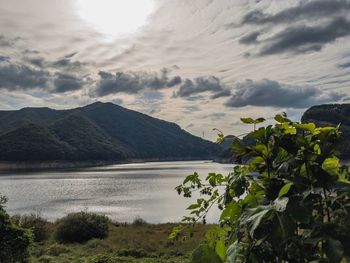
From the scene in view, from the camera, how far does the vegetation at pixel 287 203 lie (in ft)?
3.48

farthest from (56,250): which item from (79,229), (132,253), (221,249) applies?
(221,249)

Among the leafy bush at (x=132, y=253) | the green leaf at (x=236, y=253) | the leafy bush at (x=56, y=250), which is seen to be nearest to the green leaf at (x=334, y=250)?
the green leaf at (x=236, y=253)

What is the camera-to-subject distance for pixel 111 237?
25.7 metres

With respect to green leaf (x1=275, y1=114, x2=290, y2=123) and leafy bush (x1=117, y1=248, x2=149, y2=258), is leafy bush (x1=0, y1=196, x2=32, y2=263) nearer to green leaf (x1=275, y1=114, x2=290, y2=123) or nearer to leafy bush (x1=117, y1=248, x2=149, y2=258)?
leafy bush (x1=117, y1=248, x2=149, y2=258)

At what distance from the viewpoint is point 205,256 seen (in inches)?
48.3

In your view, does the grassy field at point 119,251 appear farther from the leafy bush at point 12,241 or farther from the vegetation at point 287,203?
the vegetation at point 287,203

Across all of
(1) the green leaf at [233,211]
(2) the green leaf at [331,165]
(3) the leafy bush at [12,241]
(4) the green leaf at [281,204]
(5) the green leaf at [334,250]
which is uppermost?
(2) the green leaf at [331,165]

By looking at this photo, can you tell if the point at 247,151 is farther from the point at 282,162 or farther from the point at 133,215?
the point at 133,215

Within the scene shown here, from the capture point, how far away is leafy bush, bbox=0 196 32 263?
41.7 ft

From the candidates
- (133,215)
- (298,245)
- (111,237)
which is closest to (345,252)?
(298,245)

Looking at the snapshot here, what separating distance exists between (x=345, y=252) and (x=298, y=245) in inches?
4.9

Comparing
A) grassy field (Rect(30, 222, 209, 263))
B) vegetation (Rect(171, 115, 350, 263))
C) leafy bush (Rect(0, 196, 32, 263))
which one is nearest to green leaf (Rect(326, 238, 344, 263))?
vegetation (Rect(171, 115, 350, 263))

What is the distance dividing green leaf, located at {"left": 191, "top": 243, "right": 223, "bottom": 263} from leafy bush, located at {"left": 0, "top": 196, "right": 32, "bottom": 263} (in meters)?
13.1

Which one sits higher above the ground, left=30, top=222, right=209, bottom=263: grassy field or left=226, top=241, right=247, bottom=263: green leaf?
left=226, top=241, right=247, bottom=263: green leaf
